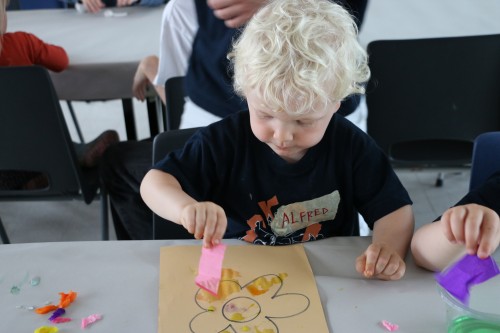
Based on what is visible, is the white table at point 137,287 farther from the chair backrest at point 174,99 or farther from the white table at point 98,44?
the white table at point 98,44

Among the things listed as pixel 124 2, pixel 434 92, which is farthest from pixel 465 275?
pixel 124 2

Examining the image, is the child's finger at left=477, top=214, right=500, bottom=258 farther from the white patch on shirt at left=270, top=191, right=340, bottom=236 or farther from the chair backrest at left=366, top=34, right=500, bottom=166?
the chair backrest at left=366, top=34, right=500, bottom=166

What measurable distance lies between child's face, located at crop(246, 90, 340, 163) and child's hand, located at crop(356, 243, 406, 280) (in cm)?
21

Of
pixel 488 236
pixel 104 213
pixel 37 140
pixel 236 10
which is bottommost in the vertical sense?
pixel 104 213

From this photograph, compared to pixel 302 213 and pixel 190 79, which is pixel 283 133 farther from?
pixel 190 79

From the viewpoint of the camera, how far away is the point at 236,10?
3.96 feet

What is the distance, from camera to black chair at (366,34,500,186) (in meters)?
1.50

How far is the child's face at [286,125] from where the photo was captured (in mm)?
846

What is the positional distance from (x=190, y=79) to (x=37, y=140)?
0.47 meters

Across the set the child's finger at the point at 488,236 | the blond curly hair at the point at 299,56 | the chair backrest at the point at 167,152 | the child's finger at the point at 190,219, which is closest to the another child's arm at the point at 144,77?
the chair backrest at the point at 167,152

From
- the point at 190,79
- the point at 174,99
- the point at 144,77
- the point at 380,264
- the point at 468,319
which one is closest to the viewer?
the point at 468,319

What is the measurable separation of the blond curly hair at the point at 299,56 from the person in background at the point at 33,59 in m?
0.94

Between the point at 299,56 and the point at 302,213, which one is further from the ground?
the point at 299,56

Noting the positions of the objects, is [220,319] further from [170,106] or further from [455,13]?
[455,13]
